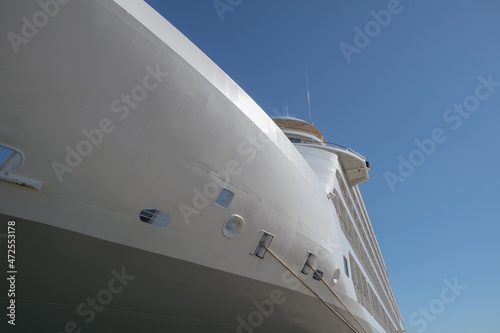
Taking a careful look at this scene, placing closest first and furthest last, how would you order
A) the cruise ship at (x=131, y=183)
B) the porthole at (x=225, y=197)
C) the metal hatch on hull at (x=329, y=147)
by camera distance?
the cruise ship at (x=131, y=183) < the porthole at (x=225, y=197) < the metal hatch on hull at (x=329, y=147)

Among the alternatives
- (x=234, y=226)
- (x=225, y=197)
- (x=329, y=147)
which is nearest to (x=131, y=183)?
(x=225, y=197)

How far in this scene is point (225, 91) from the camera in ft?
16.2

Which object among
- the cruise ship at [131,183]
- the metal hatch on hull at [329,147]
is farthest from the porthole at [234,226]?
the metal hatch on hull at [329,147]

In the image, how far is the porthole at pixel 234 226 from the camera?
5126 mm

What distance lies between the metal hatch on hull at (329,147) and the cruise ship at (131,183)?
829cm

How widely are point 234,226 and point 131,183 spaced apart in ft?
5.86

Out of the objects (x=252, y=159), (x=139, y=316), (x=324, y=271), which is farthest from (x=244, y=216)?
(x=324, y=271)

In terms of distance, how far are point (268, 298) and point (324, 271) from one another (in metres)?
1.56

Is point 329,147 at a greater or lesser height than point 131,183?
greater

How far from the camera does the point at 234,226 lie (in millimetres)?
5211

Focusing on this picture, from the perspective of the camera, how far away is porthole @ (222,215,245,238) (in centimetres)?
513

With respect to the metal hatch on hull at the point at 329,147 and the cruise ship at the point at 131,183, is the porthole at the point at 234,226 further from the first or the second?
the metal hatch on hull at the point at 329,147

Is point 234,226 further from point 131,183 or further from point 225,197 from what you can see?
point 131,183

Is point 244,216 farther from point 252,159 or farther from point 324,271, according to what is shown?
point 324,271
